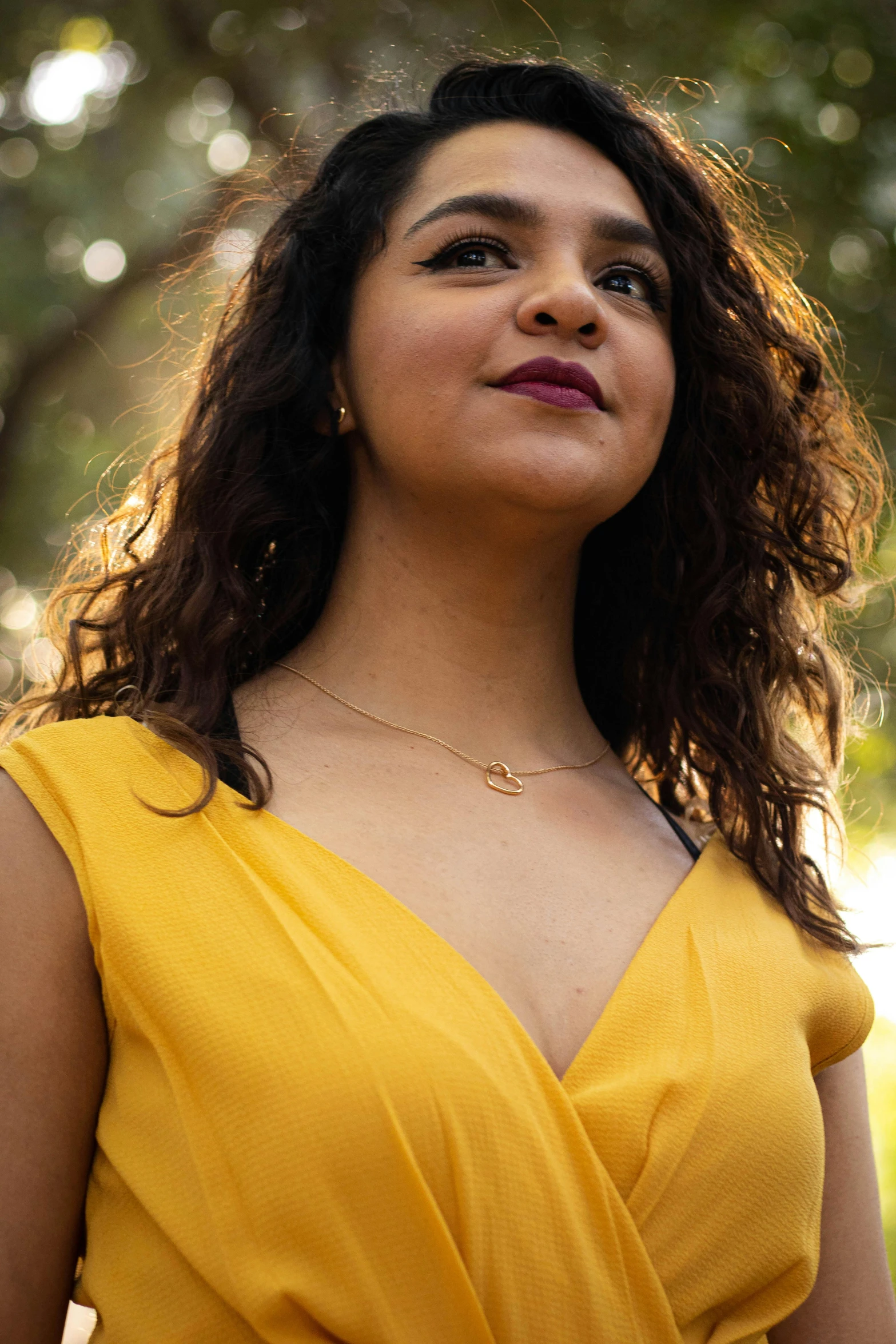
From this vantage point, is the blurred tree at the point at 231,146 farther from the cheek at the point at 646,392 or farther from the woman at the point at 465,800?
the cheek at the point at 646,392

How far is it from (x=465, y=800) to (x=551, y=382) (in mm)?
635

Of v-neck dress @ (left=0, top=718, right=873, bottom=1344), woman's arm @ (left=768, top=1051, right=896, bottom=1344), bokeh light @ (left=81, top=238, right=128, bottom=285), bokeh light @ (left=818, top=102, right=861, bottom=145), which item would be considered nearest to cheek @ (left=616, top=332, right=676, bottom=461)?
v-neck dress @ (left=0, top=718, right=873, bottom=1344)

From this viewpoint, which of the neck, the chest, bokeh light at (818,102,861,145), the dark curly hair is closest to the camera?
the chest

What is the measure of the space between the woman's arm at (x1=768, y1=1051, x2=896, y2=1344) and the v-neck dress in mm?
232

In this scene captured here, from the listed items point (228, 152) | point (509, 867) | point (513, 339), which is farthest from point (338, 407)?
point (228, 152)

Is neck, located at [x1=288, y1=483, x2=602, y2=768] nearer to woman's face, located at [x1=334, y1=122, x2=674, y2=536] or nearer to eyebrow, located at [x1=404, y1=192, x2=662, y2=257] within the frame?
woman's face, located at [x1=334, y1=122, x2=674, y2=536]

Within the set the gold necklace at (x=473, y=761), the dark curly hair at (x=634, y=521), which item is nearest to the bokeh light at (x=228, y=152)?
the dark curly hair at (x=634, y=521)

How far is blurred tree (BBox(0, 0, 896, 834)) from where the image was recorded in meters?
Result: 4.49

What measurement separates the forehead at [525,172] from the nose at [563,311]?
0.16 meters

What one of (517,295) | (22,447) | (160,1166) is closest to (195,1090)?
(160,1166)

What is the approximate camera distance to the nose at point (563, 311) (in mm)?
1899

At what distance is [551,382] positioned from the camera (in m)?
1.90

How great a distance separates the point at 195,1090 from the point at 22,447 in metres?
5.00

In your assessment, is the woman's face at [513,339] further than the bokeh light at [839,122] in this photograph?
No
